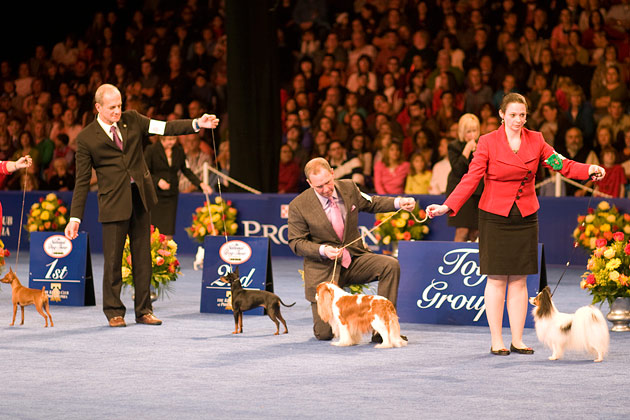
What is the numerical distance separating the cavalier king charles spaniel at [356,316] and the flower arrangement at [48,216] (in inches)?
244

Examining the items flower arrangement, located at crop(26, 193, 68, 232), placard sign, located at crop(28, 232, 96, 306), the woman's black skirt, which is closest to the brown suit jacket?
placard sign, located at crop(28, 232, 96, 306)

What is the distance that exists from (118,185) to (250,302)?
1.11 metres

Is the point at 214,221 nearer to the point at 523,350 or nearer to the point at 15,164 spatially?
the point at 15,164

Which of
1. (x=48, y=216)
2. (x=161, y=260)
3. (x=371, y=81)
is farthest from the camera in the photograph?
(x=371, y=81)

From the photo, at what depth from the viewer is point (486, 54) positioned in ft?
41.1

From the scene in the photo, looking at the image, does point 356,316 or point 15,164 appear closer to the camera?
point 356,316

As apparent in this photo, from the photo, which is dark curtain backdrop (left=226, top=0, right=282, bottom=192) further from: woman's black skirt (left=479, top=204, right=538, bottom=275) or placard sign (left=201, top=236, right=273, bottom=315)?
woman's black skirt (left=479, top=204, right=538, bottom=275)

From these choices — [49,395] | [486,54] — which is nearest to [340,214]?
[49,395]

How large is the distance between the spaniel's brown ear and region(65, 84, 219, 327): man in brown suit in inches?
52.4

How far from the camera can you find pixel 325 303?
241 inches

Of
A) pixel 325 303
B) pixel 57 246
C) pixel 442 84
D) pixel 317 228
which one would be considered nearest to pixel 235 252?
pixel 317 228

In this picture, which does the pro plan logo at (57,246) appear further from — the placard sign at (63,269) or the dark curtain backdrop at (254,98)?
the dark curtain backdrop at (254,98)

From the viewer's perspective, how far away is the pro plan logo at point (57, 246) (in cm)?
812

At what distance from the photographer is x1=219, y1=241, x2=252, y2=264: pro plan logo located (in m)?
7.57
